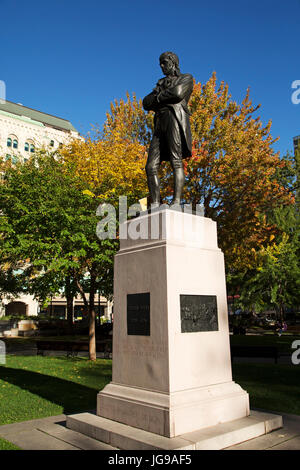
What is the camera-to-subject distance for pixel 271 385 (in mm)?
10531

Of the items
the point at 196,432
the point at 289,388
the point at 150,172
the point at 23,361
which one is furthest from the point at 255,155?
the point at 196,432

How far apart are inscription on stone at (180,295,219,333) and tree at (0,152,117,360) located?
8.73 meters

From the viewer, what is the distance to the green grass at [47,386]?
7.90 meters

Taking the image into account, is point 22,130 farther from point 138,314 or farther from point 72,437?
point 72,437

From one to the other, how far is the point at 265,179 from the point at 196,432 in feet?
53.8

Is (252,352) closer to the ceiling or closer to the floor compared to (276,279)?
closer to the floor

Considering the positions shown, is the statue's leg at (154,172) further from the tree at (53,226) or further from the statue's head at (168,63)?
the tree at (53,226)

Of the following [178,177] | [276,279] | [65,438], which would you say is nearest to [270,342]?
[276,279]

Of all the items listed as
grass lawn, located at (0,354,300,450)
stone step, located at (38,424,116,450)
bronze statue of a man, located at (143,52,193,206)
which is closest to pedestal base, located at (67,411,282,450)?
stone step, located at (38,424,116,450)

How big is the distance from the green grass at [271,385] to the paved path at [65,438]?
1.39 m

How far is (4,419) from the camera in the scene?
7.18 m

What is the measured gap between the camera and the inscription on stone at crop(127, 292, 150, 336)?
5910mm

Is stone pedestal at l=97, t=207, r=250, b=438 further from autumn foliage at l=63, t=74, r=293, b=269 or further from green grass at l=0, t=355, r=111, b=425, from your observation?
autumn foliage at l=63, t=74, r=293, b=269

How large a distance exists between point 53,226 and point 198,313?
1007 cm
